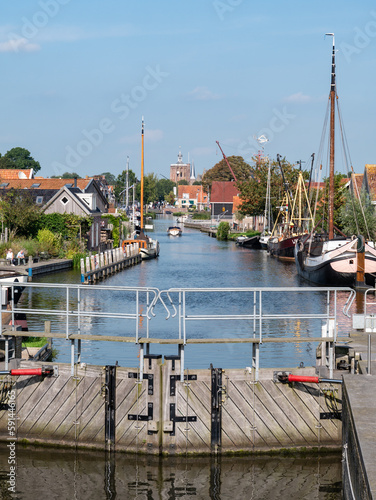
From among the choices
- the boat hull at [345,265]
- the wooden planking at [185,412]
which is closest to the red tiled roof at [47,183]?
the boat hull at [345,265]

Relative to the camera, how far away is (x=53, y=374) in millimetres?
16609

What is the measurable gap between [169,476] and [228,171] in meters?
176

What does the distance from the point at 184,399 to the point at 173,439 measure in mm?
924

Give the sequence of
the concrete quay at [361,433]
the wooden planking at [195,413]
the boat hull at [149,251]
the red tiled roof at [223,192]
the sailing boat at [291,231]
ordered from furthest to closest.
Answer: the red tiled roof at [223,192]
the sailing boat at [291,231]
the boat hull at [149,251]
the wooden planking at [195,413]
the concrete quay at [361,433]

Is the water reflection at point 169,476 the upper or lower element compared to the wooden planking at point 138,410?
lower

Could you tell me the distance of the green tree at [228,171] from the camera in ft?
613

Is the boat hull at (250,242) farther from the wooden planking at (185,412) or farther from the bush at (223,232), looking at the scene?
the wooden planking at (185,412)

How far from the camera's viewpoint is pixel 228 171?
622 feet

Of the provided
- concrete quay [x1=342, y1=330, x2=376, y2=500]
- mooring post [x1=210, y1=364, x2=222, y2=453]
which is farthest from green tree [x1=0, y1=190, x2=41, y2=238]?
concrete quay [x1=342, y1=330, x2=376, y2=500]

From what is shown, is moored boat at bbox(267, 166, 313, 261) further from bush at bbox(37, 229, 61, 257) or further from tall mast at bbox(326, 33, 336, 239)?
bush at bbox(37, 229, 61, 257)

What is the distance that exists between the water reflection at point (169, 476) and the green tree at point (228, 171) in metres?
170

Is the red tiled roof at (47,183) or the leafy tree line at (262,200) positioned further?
the red tiled roof at (47,183)

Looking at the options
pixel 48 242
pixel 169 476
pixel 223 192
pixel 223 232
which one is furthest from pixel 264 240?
pixel 169 476

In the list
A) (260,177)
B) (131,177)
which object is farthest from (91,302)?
(131,177)
